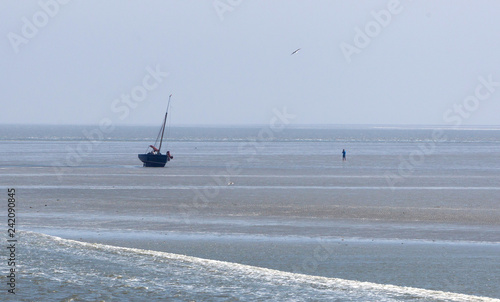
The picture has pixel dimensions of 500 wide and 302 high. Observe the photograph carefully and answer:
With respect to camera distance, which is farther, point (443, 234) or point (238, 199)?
point (238, 199)

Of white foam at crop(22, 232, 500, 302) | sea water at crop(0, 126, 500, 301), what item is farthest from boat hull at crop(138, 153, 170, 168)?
white foam at crop(22, 232, 500, 302)

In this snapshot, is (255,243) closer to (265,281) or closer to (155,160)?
(265,281)

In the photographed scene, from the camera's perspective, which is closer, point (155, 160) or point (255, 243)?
point (255, 243)

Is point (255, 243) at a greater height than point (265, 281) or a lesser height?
greater

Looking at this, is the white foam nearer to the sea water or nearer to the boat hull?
the sea water

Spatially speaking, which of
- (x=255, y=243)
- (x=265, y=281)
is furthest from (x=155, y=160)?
(x=265, y=281)

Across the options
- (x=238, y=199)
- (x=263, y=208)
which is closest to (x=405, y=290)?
(x=263, y=208)

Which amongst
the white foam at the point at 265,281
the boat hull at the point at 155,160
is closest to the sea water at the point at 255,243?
the white foam at the point at 265,281

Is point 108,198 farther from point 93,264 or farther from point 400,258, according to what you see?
point 400,258

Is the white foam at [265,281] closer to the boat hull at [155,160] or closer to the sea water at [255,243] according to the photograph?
the sea water at [255,243]

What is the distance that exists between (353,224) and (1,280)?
45.5 ft

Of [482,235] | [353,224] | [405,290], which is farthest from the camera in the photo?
[353,224]

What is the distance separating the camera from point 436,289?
15.3 meters

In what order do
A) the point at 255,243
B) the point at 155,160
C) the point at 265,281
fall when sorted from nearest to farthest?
the point at 265,281 → the point at 255,243 → the point at 155,160
